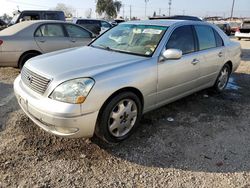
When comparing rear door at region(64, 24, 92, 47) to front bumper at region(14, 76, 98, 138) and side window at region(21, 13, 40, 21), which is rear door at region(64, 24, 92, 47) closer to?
front bumper at region(14, 76, 98, 138)

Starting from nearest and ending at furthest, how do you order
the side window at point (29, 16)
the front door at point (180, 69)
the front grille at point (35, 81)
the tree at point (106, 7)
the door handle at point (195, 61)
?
→ the front grille at point (35, 81) → the front door at point (180, 69) → the door handle at point (195, 61) → the side window at point (29, 16) → the tree at point (106, 7)

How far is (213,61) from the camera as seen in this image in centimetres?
507

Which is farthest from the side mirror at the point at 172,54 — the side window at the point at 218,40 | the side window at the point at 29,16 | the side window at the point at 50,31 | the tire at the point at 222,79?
the side window at the point at 29,16

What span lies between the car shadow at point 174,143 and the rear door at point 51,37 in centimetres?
347

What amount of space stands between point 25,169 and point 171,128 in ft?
6.94

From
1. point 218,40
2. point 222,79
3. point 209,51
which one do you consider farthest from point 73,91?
point 222,79

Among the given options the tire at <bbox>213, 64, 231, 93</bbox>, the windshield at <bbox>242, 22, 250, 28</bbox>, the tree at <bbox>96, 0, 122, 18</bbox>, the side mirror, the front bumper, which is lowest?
the tree at <bbox>96, 0, 122, 18</bbox>

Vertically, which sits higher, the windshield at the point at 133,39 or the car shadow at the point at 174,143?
the windshield at the point at 133,39

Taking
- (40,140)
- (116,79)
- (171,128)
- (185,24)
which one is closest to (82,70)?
(116,79)

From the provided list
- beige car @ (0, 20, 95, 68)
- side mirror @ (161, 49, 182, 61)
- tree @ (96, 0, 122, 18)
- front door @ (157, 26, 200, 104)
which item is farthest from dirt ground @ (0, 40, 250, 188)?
tree @ (96, 0, 122, 18)

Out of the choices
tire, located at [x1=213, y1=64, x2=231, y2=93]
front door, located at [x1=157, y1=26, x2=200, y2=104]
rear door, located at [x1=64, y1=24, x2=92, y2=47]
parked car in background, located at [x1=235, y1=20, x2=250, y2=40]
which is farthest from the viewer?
parked car in background, located at [x1=235, y1=20, x2=250, y2=40]

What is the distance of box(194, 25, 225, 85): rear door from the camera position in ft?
15.7

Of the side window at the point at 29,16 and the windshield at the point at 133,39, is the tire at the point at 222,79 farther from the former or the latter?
the side window at the point at 29,16

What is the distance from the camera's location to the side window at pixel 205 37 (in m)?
4.79
